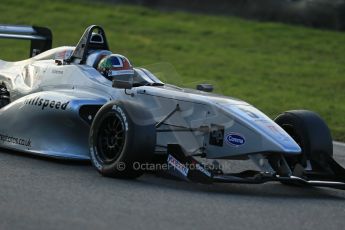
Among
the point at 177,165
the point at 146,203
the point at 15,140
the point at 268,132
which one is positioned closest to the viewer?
the point at 146,203

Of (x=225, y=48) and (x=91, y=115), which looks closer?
(x=91, y=115)

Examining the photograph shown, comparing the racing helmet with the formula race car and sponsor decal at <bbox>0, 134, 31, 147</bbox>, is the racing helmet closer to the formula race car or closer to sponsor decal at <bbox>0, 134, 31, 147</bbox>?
the formula race car

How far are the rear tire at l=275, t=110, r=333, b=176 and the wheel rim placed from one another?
1.61 metres

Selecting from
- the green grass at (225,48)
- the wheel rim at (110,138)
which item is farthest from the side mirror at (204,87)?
the green grass at (225,48)

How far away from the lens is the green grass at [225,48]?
15.6 m

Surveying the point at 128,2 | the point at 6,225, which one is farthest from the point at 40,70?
the point at 128,2

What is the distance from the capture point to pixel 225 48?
773 inches

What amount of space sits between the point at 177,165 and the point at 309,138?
1457 mm

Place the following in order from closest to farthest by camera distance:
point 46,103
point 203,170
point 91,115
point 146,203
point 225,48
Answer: point 146,203
point 203,170
point 91,115
point 46,103
point 225,48

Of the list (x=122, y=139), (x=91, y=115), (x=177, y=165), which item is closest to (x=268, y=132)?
(x=177, y=165)

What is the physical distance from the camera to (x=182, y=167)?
7.59 metres

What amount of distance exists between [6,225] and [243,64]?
41.9ft

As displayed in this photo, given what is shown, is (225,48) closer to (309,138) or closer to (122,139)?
(309,138)

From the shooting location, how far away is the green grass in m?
15.6
